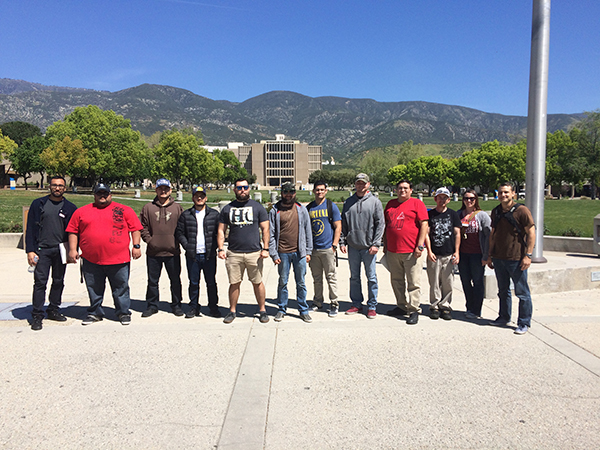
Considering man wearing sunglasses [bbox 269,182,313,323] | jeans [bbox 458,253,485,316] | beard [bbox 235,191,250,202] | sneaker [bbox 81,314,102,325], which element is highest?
beard [bbox 235,191,250,202]

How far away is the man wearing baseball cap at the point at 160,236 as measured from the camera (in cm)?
593

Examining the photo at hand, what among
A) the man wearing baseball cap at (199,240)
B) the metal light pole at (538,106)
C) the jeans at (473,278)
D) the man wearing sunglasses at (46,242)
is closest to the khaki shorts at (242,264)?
the man wearing baseball cap at (199,240)

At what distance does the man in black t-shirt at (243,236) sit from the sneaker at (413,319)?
1.89m

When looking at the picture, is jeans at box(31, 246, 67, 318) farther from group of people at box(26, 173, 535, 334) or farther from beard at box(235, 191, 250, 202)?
beard at box(235, 191, 250, 202)

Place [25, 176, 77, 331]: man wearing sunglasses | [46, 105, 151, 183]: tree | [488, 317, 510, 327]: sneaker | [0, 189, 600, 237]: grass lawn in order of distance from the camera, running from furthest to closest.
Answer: [46, 105, 151, 183]: tree → [0, 189, 600, 237]: grass lawn → [488, 317, 510, 327]: sneaker → [25, 176, 77, 331]: man wearing sunglasses

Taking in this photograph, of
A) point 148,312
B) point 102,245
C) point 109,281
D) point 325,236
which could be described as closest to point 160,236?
point 102,245

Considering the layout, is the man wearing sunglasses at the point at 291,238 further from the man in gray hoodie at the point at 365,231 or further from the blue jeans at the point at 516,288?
the blue jeans at the point at 516,288

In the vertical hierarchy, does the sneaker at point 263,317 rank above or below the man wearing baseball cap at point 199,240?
below

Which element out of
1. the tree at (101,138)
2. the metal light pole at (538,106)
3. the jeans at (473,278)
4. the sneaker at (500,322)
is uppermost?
the tree at (101,138)

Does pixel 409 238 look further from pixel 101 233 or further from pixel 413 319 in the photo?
pixel 101 233

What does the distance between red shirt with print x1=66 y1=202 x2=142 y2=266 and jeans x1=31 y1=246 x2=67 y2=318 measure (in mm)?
366

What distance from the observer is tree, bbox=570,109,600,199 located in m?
62.3

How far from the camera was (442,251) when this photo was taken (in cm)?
591

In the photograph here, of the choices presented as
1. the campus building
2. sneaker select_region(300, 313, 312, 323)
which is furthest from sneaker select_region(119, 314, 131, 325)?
the campus building
